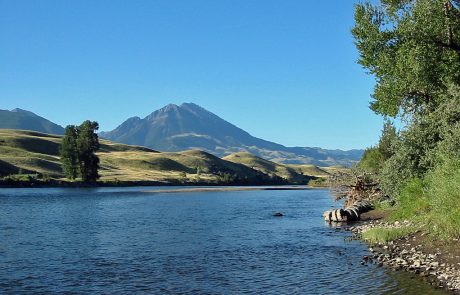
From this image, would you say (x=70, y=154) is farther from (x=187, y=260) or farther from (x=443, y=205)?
(x=443, y=205)

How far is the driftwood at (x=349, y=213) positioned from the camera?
55188 millimetres

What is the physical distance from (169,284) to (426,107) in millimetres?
28050

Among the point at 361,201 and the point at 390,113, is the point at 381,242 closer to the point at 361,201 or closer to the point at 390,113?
the point at 390,113

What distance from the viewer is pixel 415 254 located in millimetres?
→ 29203

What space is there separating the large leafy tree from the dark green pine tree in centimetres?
14411

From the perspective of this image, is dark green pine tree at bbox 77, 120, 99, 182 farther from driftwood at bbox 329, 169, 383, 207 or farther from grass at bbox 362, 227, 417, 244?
grass at bbox 362, 227, 417, 244

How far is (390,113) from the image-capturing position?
45.8 m

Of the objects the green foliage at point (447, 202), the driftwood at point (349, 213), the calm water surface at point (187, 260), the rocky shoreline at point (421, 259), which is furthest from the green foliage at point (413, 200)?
the driftwood at point (349, 213)

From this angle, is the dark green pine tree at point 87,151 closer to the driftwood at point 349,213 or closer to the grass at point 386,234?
the driftwood at point 349,213

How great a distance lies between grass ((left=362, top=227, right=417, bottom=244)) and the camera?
117 ft

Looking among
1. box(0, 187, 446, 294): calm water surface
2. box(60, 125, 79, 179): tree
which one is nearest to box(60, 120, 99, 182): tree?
box(60, 125, 79, 179): tree

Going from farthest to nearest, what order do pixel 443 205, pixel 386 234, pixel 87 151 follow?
pixel 87 151 → pixel 386 234 → pixel 443 205

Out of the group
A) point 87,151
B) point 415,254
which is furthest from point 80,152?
point 415,254

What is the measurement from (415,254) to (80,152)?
15901 cm
